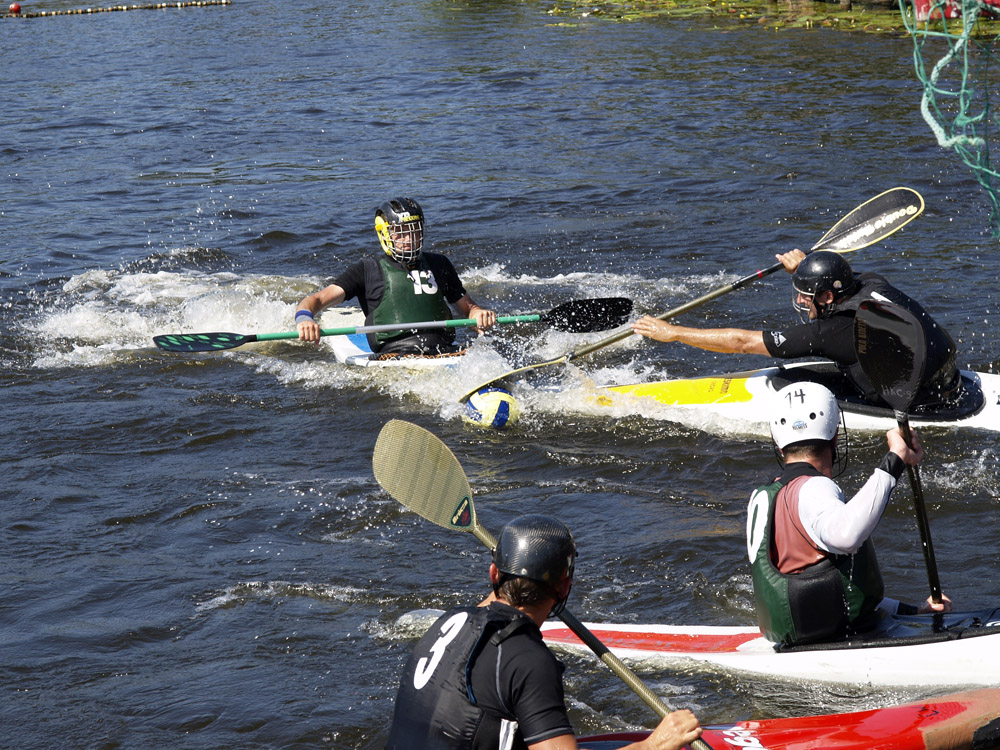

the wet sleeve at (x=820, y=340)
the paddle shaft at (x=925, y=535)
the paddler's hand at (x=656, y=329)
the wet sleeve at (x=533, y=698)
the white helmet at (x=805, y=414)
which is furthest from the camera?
the paddler's hand at (x=656, y=329)

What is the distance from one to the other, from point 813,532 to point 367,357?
538 cm

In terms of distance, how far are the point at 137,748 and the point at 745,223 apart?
9.78 m

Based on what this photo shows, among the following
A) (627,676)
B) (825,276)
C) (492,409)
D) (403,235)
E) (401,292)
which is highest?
(403,235)

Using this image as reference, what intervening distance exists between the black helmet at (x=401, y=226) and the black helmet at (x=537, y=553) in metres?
5.35

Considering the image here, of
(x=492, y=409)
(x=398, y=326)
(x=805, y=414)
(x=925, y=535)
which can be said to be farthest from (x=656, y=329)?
(x=805, y=414)

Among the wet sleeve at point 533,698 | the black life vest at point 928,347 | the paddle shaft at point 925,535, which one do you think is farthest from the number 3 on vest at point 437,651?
the black life vest at point 928,347

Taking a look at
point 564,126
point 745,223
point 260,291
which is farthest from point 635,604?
point 564,126

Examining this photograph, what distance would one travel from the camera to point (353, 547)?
653 centimetres

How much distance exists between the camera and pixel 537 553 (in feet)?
10.1

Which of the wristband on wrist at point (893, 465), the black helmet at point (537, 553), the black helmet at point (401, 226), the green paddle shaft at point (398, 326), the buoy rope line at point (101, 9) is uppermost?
the buoy rope line at point (101, 9)

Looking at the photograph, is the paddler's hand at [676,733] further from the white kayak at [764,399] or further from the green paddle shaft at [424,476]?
the white kayak at [764,399]

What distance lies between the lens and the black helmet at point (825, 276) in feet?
20.3

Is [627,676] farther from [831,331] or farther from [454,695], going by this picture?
[831,331]

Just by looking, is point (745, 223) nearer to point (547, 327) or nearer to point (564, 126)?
point (547, 327)
